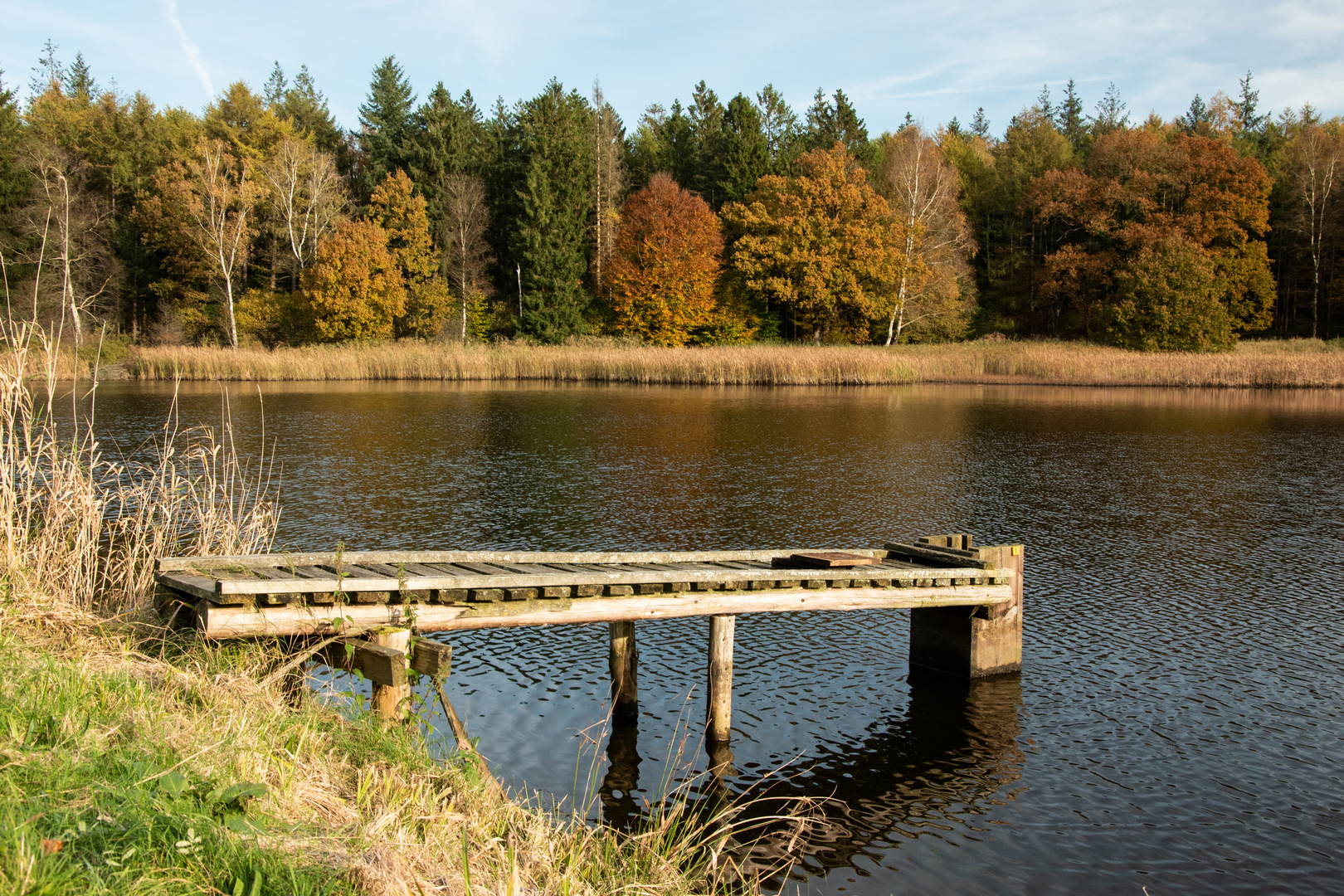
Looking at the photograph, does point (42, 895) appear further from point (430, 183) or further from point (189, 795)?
point (430, 183)

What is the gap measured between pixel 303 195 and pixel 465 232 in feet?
29.7

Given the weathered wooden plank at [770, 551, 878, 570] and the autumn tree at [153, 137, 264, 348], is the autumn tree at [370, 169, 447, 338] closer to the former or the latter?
the autumn tree at [153, 137, 264, 348]

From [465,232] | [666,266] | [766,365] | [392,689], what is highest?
[465,232]

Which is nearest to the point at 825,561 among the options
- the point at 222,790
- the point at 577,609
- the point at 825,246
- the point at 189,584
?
the point at 577,609

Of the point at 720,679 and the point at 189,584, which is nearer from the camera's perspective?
the point at 189,584

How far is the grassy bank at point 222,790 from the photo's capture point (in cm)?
327

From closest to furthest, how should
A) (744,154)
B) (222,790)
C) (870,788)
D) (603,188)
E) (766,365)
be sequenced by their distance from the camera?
(222,790) → (870,788) → (766,365) → (744,154) → (603,188)

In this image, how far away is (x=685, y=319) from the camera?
185ft

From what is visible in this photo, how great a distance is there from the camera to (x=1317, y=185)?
54594 mm

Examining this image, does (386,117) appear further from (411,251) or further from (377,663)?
(377,663)

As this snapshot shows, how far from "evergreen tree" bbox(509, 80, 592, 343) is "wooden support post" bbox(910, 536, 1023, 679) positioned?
48148 mm

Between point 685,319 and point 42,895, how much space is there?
5437 centimetres

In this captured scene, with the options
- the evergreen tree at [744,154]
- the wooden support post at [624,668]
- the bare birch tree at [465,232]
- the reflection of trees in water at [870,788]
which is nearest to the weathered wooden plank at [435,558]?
the wooden support post at [624,668]

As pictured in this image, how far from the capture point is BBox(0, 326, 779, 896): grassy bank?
129 inches
